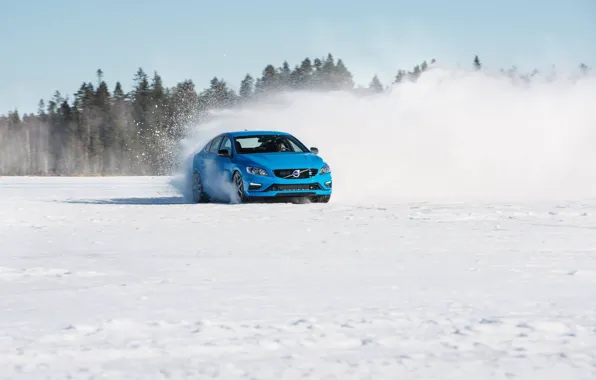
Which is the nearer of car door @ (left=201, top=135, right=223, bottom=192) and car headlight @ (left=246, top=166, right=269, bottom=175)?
car headlight @ (left=246, top=166, right=269, bottom=175)

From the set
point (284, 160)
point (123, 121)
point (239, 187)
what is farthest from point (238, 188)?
A: point (123, 121)

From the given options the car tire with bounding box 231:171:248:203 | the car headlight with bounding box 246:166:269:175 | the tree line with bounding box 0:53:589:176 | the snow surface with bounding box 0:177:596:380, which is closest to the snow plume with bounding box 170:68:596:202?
the car tire with bounding box 231:171:248:203

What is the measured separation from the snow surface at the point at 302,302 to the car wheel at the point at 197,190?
22.0 feet

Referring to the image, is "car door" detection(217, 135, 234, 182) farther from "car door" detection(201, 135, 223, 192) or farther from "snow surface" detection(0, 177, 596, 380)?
"snow surface" detection(0, 177, 596, 380)

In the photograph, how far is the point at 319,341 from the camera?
449cm

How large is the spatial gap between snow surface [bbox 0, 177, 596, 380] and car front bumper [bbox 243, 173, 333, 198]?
15.1 ft

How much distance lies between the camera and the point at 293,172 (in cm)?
1619

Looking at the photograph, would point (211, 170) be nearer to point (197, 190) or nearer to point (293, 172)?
point (197, 190)

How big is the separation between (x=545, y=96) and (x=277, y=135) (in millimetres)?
12150

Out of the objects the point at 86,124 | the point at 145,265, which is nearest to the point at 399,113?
the point at 145,265

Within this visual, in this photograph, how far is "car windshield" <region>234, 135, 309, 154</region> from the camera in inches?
682

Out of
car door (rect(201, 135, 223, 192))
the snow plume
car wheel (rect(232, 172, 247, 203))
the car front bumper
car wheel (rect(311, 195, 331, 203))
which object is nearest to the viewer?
the car front bumper

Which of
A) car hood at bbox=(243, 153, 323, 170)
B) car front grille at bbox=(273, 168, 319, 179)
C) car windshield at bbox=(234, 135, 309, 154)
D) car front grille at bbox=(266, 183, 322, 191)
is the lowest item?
car front grille at bbox=(266, 183, 322, 191)

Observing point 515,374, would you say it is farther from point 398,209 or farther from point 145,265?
point 398,209
